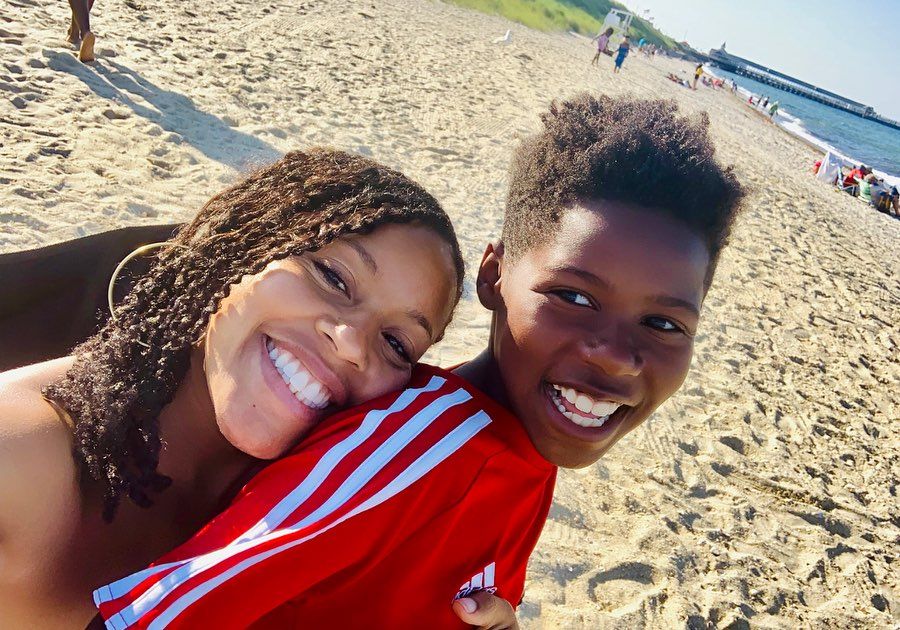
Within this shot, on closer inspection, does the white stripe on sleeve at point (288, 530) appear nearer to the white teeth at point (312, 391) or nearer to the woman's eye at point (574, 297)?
the white teeth at point (312, 391)

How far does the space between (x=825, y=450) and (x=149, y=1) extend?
31.5ft

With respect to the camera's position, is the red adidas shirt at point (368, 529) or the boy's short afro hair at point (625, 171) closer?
the red adidas shirt at point (368, 529)

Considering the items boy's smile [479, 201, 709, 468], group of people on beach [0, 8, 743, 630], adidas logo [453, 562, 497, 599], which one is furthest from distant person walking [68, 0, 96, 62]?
adidas logo [453, 562, 497, 599]

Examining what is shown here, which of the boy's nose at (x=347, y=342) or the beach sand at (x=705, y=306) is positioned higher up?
the boy's nose at (x=347, y=342)

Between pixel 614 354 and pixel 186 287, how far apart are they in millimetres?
1026

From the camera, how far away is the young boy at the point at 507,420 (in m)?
1.17

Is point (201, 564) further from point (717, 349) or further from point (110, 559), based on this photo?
point (717, 349)

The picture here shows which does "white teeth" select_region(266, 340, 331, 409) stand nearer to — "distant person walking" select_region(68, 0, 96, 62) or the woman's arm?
the woman's arm

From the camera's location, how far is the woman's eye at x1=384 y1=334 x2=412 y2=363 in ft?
5.23

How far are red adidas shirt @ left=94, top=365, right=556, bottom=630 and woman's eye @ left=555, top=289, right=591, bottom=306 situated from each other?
300 mm

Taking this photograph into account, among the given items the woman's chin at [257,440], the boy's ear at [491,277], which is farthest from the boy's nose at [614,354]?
the woman's chin at [257,440]

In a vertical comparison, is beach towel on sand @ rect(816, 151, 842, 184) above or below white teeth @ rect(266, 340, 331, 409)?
above

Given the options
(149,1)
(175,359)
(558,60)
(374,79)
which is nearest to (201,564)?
(175,359)

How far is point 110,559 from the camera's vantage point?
140cm
